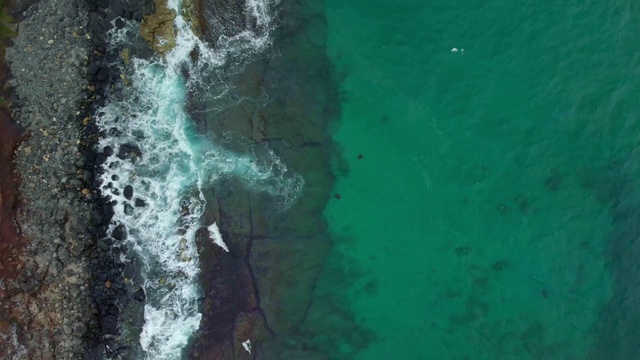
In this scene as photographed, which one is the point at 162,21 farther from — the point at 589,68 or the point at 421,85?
the point at 589,68

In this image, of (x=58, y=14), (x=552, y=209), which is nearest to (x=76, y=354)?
(x=58, y=14)

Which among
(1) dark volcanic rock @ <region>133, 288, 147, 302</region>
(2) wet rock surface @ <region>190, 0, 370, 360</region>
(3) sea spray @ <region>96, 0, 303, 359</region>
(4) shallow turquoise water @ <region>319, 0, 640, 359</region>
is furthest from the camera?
(4) shallow turquoise water @ <region>319, 0, 640, 359</region>

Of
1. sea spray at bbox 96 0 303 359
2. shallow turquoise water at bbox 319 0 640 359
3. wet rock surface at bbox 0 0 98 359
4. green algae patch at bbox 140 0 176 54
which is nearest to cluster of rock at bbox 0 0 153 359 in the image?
wet rock surface at bbox 0 0 98 359

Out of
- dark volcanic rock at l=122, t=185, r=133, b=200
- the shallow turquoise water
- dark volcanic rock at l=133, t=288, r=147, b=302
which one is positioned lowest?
dark volcanic rock at l=133, t=288, r=147, b=302

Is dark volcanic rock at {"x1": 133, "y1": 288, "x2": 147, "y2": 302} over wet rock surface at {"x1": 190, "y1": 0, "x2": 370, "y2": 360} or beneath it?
beneath

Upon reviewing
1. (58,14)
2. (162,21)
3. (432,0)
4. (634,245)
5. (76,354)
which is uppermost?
(432,0)

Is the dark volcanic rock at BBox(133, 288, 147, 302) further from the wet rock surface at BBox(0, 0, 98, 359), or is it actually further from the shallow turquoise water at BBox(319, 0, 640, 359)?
the shallow turquoise water at BBox(319, 0, 640, 359)

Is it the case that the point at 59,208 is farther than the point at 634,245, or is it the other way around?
the point at 634,245

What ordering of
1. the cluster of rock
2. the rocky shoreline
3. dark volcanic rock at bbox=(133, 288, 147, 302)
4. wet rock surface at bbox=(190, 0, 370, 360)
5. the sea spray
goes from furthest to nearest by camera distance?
wet rock surface at bbox=(190, 0, 370, 360) → the sea spray → dark volcanic rock at bbox=(133, 288, 147, 302) → the rocky shoreline → the cluster of rock
